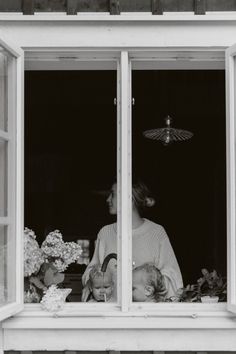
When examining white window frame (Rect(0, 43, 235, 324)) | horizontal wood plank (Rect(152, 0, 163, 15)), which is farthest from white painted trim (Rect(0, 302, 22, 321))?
horizontal wood plank (Rect(152, 0, 163, 15))

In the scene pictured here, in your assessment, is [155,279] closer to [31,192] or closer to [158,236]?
[158,236]

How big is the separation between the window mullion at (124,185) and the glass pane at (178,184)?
0.30 meters

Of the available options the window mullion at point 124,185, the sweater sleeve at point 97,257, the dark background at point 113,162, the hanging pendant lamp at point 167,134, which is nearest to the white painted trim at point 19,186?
the window mullion at point 124,185

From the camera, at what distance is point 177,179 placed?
9.19 meters

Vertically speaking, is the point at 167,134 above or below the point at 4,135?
above

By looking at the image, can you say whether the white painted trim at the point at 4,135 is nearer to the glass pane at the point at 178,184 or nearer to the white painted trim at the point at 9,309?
the white painted trim at the point at 9,309

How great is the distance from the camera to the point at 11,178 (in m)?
4.19

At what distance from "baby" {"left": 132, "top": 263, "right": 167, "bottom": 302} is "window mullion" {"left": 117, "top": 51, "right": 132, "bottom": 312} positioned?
0.25 meters

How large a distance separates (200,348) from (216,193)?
168 inches

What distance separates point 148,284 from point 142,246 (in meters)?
0.34

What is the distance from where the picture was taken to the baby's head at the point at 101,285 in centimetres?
462

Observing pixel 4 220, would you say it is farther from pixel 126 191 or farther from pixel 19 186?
pixel 126 191

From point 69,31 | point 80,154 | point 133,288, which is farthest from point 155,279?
point 80,154

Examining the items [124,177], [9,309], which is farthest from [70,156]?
[9,309]
